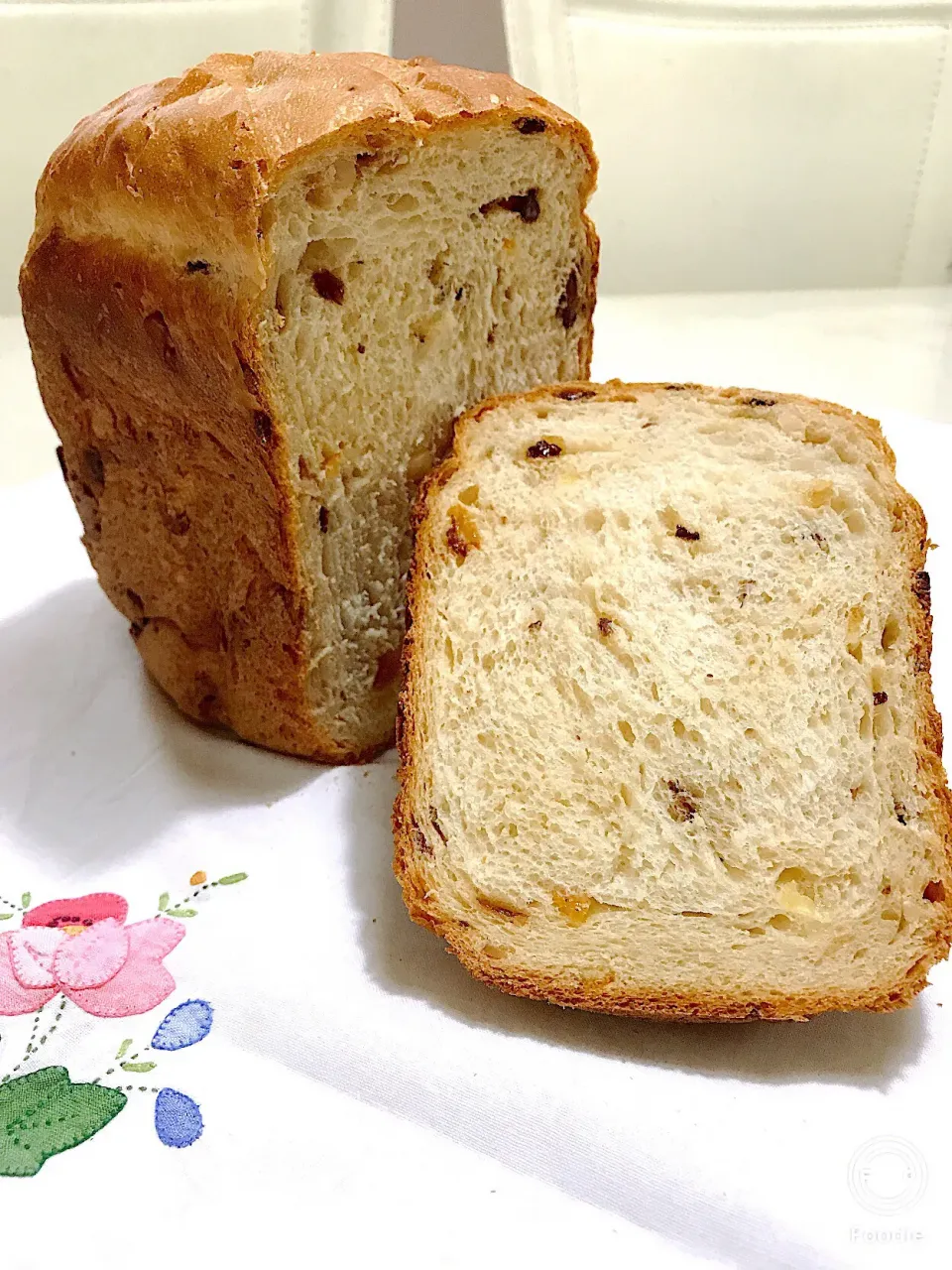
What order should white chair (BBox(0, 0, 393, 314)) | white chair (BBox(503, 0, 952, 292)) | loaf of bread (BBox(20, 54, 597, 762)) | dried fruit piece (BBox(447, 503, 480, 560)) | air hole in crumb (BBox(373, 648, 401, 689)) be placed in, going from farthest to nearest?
white chair (BBox(503, 0, 952, 292)), white chair (BBox(0, 0, 393, 314)), air hole in crumb (BBox(373, 648, 401, 689)), dried fruit piece (BBox(447, 503, 480, 560)), loaf of bread (BBox(20, 54, 597, 762))

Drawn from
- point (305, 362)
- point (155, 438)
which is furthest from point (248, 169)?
point (155, 438)

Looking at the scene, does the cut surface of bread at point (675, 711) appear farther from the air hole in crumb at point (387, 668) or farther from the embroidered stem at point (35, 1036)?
the embroidered stem at point (35, 1036)

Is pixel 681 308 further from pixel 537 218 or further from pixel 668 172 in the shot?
pixel 537 218

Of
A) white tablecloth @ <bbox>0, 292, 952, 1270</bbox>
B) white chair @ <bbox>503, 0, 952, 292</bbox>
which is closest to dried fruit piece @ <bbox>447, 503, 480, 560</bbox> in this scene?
white tablecloth @ <bbox>0, 292, 952, 1270</bbox>

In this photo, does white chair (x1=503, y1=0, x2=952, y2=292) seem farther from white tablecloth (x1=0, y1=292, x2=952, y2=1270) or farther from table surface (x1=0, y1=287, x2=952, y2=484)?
white tablecloth (x1=0, y1=292, x2=952, y2=1270)

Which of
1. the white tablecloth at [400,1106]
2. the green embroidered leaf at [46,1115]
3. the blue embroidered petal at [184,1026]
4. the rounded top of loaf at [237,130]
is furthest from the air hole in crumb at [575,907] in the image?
the rounded top of loaf at [237,130]

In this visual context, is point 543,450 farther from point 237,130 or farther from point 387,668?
point 237,130

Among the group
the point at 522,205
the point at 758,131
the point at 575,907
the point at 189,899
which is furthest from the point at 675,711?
the point at 758,131
